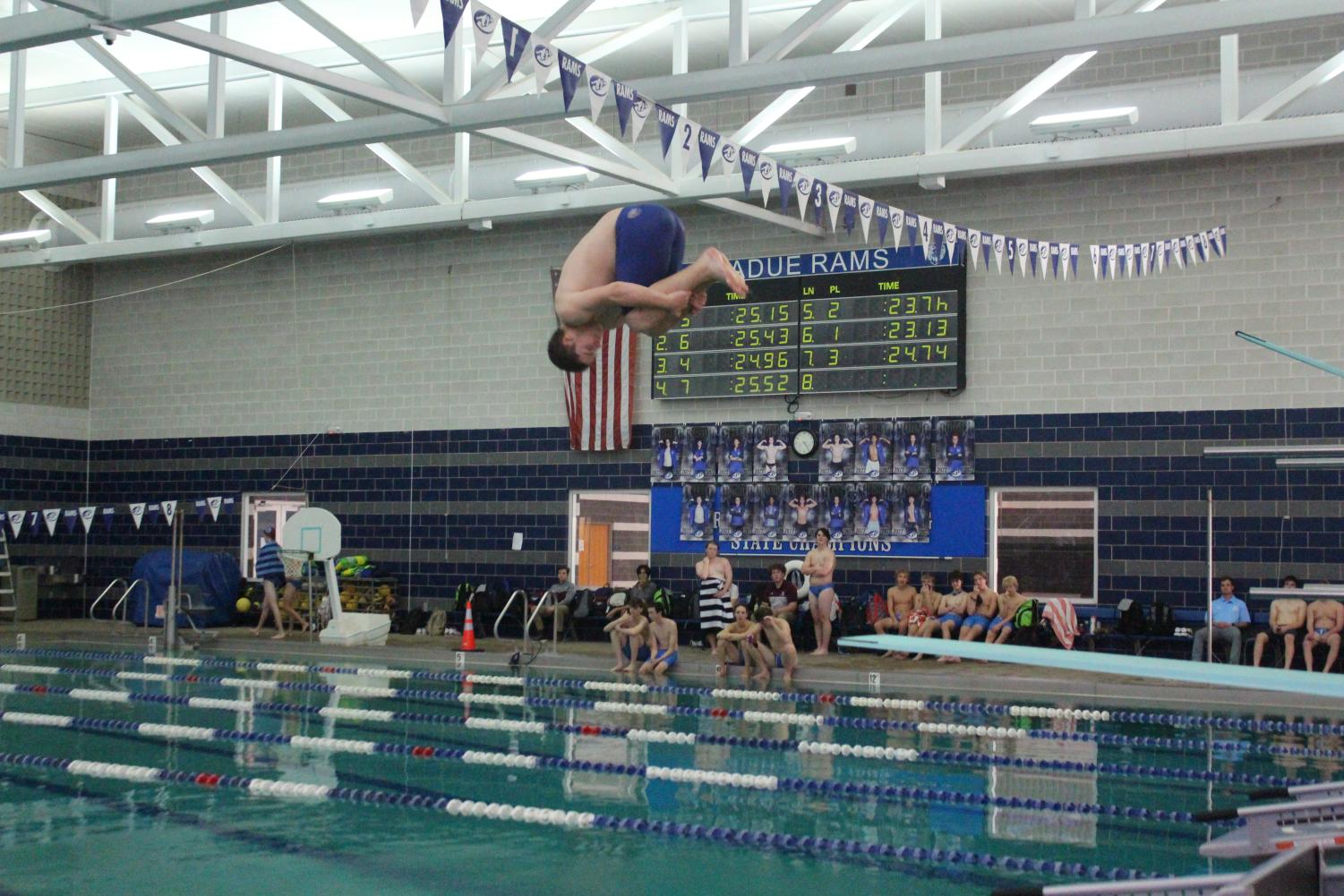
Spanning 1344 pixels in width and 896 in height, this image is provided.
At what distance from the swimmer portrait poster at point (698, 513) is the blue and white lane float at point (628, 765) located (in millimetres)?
6798

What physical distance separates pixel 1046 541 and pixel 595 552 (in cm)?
552

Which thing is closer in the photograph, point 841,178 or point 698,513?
point 841,178

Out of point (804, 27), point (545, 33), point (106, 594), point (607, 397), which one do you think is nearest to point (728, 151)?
point (804, 27)

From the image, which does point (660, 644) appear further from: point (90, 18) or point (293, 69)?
point (90, 18)

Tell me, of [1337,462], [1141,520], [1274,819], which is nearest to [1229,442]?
[1141,520]

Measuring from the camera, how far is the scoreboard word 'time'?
1564 centimetres

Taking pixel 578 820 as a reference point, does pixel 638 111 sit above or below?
above

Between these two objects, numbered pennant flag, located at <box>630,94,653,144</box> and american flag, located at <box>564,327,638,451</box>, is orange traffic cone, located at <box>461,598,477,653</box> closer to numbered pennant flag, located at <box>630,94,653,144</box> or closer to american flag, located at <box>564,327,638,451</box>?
american flag, located at <box>564,327,638,451</box>

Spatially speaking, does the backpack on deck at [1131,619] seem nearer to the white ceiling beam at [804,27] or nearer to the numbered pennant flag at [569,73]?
the white ceiling beam at [804,27]

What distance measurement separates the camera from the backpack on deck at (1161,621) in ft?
46.6

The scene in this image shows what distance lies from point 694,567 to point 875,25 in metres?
6.78

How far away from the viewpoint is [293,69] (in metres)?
9.91

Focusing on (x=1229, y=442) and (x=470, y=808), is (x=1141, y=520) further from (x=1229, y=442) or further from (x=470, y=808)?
(x=470, y=808)

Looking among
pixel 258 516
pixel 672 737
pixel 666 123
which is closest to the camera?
pixel 666 123
